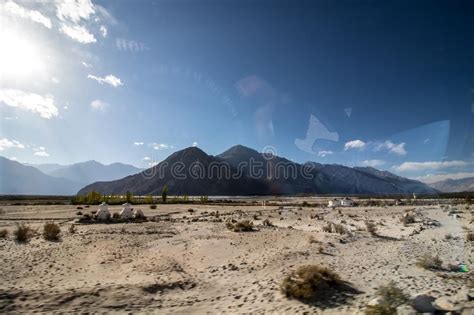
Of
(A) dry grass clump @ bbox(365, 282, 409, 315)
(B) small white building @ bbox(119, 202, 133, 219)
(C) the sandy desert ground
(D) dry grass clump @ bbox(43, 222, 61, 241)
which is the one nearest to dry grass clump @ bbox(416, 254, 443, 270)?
(C) the sandy desert ground

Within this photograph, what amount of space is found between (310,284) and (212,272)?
3.97 metres

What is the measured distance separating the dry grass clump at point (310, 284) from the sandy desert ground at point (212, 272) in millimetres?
310

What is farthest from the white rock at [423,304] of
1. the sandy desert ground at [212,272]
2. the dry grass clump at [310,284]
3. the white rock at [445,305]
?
the dry grass clump at [310,284]

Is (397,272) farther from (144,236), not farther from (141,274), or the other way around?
(144,236)

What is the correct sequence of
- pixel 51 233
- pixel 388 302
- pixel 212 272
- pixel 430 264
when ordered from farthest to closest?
pixel 51 233 → pixel 212 272 → pixel 430 264 → pixel 388 302

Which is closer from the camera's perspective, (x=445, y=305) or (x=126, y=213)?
(x=445, y=305)

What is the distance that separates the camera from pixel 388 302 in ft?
24.4

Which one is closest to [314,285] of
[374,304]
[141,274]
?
[374,304]

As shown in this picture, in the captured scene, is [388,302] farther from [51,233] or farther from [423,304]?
[51,233]

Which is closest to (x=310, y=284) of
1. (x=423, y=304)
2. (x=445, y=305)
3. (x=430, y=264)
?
(x=423, y=304)

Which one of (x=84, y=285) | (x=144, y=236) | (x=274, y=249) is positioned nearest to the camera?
(x=84, y=285)

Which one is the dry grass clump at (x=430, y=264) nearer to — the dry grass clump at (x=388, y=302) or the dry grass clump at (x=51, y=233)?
the dry grass clump at (x=388, y=302)

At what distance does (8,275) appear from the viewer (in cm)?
1101

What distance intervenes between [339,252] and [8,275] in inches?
485
